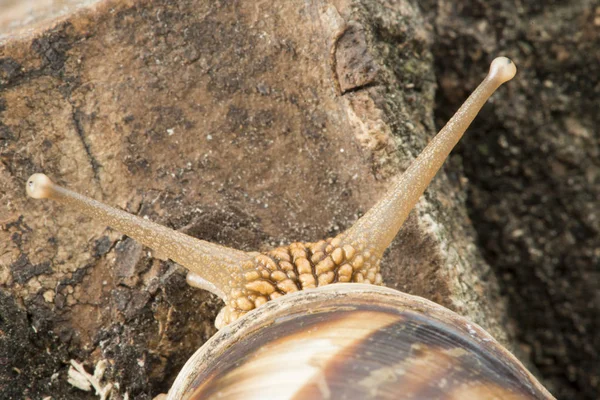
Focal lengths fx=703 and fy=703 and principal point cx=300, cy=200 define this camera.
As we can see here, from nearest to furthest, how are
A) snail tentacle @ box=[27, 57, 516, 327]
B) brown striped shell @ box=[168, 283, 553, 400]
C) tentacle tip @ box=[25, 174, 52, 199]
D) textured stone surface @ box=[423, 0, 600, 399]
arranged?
brown striped shell @ box=[168, 283, 553, 400], tentacle tip @ box=[25, 174, 52, 199], snail tentacle @ box=[27, 57, 516, 327], textured stone surface @ box=[423, 0, 600, 399]

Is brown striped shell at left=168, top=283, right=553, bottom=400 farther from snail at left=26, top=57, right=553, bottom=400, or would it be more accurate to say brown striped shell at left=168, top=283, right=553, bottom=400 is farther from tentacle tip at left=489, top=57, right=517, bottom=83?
tentacle tip at left=489, top=57, right=517, bottom=83

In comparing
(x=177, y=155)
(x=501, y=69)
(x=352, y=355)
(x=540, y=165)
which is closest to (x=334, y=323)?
(x=352, y=355)

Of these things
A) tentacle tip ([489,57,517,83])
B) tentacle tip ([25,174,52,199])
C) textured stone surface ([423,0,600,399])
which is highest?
tentacle tip ([25,174,52,199])

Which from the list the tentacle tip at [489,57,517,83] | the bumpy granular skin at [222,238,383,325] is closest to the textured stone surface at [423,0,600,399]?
the tentacle tip at [489,57,517,83]

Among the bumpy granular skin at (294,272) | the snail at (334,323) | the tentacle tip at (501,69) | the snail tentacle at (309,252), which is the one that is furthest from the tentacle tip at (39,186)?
the tentacle tip at (501,69)

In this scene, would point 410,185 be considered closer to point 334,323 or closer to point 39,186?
point 334,323

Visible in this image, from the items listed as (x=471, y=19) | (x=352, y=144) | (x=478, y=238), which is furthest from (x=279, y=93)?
(x=478, y=238)

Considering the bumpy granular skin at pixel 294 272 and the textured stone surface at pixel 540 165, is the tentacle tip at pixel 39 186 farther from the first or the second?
the textured stone surface at pixel 540 165
